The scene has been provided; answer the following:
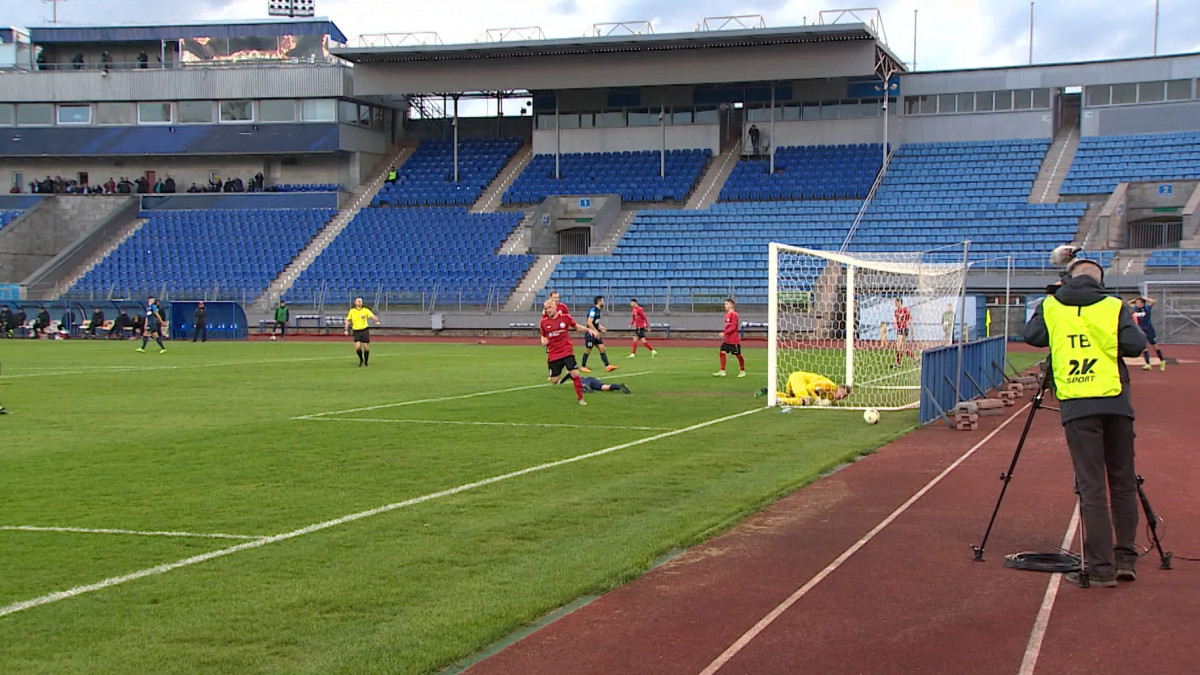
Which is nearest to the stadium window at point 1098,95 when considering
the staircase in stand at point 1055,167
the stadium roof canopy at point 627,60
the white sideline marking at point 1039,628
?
the staircase in stand at point 1055,167

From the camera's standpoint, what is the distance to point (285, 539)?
8.62 metres

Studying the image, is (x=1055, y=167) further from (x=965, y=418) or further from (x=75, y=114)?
(x=75, y=114)

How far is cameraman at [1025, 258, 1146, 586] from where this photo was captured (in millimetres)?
7293

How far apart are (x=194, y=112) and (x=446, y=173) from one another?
47.3 feet

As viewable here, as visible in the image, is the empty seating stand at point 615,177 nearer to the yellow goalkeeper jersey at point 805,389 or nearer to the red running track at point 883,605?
the yellow goalkeeper jersey at point 805,389

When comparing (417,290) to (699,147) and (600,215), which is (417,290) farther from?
(699,147)

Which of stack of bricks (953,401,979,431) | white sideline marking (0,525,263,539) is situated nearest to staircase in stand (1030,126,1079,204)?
stack of bricks (953,401,979,431)

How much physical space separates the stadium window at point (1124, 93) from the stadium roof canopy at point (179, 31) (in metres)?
40.1

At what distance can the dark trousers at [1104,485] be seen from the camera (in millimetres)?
7301

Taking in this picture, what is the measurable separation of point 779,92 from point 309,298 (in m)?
25.9

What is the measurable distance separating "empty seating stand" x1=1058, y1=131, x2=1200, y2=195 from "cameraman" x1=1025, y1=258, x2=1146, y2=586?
44961 mm

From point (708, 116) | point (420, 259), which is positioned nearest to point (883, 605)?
point (420, 259)

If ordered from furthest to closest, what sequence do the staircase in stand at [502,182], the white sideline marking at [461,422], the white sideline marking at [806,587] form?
the staircase in stand at [502,182], the white sideline marking at [461,422], the white sideline marking at [806,587]

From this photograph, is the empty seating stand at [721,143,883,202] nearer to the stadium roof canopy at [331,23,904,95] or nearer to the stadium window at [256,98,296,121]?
the stadium roof canopy at [331,23,904,95]
